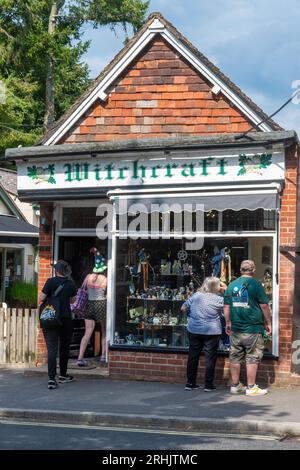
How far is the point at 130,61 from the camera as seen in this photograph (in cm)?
1273

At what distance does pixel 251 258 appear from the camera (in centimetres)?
1170

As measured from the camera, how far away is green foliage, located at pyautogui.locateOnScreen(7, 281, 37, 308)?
22578 mm

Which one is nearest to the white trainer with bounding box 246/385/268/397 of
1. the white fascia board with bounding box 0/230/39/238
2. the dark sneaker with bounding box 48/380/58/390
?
the dark sneaker with bounding box 48/380/58/390

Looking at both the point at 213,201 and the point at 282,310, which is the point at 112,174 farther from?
the point at 282,310

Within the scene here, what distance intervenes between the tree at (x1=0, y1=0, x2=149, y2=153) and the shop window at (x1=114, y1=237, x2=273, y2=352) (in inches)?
466

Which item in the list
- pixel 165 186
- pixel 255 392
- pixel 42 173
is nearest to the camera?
pixel 255 392

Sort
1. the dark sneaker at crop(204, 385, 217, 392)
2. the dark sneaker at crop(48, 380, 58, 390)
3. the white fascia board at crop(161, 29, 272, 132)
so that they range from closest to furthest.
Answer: the dark sneaker at crop(204, 385, 217, 392) < the dark sneaker at crop(48, 380, 58, 390) < the white fascia board at crop(161, 29, 272, 132)

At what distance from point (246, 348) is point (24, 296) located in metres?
13.5

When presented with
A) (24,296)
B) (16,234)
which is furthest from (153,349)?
(24,296)

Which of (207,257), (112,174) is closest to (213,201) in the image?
(207,257)

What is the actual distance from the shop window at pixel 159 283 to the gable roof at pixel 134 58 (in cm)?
218

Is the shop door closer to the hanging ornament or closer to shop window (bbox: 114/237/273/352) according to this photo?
shop window (bbox: 114/237/273/352)

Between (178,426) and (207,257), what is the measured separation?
380cm

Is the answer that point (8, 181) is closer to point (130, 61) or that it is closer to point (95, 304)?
point (130, 61)
